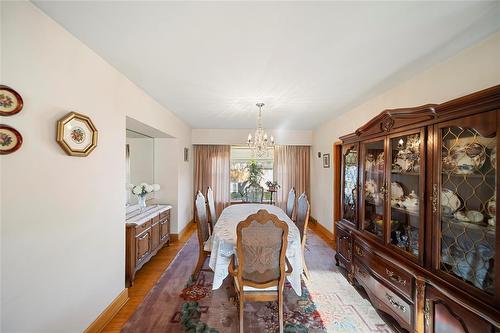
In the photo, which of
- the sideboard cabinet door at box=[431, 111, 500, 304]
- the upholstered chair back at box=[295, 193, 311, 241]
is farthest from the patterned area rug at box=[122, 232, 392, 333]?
the sideboard cabinet door at box=[431, 111, 500, 304]

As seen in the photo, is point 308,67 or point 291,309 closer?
point 308,67

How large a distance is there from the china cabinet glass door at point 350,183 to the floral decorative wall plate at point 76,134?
284 cm

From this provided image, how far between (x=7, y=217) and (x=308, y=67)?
2.46m

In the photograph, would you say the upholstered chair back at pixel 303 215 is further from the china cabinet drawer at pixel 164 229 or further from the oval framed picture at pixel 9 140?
the oval framed picture at pixel 9 140

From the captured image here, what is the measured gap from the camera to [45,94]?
1.34m

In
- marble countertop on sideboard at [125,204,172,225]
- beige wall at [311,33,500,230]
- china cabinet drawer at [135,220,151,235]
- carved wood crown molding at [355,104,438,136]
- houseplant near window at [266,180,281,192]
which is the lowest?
china cabinet drawer at [135,220,151,235]

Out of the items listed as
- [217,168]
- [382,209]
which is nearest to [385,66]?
[382,209]

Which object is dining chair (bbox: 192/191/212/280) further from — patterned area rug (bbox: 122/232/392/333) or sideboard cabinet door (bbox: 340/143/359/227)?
sideboard cabinet door (bbox: 340/143/359/227)

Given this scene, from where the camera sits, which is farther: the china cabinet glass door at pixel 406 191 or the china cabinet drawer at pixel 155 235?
the china cabinet drawer at pixel 155 235

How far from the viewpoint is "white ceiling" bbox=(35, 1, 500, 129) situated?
1.24 meters

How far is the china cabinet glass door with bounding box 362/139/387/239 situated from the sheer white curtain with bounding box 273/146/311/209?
3016 millimetres

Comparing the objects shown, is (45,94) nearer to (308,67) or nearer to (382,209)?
(308,67)

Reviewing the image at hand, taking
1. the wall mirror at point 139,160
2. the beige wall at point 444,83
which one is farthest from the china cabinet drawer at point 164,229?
the beige wall at point 444,83

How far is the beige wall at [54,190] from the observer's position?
1163 millimetres
